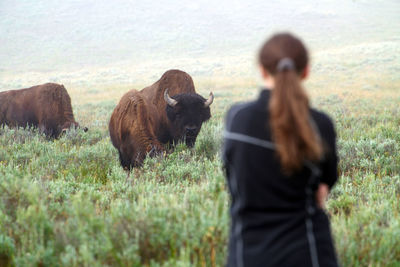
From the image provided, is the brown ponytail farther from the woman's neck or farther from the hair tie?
the woman's neck

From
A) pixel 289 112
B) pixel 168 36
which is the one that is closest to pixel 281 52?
pixel 289 112

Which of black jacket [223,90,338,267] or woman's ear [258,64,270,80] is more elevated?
woman's ear [258,64,270,80]

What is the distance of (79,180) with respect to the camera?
6.18 metres

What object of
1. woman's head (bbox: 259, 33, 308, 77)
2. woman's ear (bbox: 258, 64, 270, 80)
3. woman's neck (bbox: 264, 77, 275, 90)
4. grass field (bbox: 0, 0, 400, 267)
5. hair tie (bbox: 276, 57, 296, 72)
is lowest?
grass field (bbox: 0, 0, 400, 267)

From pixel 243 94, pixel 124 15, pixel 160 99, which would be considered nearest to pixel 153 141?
Answer: pixel 160 99

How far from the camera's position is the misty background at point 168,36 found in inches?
1955

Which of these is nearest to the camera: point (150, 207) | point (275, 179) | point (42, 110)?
point (275, 179)

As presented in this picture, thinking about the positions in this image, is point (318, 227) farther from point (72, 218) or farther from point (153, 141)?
point (153, 141)

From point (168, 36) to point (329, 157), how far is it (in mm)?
87495

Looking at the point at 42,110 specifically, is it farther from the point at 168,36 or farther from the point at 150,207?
the point at 168,36

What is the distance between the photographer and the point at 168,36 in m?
87.0

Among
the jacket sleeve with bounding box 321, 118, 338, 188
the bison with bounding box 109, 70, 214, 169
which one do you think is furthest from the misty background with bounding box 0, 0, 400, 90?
the jacket sleeve with bounding box 321, 118, 338, 188

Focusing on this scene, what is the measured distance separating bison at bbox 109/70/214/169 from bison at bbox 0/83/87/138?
8.11 feet

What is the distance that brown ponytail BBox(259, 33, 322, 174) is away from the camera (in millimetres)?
1935
